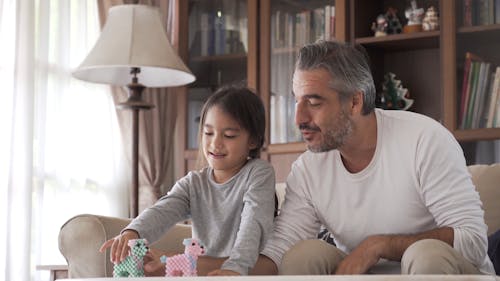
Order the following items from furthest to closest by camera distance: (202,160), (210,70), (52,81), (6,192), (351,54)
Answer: (210,70), (52,81), (6,192), (202,160), (351,54)

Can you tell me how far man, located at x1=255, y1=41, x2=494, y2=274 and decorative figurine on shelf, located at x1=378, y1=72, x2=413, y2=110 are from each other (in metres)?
1.48

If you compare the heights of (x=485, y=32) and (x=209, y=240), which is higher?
(x=485, y=32)

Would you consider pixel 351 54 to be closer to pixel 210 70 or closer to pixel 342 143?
pixel 342 143

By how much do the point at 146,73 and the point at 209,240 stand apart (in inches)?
63.8

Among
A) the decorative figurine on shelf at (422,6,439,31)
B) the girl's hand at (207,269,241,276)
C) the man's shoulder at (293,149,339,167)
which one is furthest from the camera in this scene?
the decorative figurine on shelf at (422,6,439,31)

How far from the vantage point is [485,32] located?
339 centimetres

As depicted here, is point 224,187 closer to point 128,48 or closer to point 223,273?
point 223,273

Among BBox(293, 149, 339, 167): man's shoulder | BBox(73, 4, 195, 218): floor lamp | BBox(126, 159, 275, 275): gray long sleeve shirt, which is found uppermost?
BBox(73, 4, 195, 218): floor lamp

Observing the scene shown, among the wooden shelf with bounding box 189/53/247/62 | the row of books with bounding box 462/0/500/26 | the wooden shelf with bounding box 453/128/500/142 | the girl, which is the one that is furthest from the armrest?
the row of books with bounding box 462/0/500/26

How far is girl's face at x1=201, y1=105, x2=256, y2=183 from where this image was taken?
2.17 metres

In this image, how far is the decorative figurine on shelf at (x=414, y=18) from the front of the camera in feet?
11.7

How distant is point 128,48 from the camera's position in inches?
135

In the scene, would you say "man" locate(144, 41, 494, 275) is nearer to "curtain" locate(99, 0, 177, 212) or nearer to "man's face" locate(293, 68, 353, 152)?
"man's face" locate(293, 68, 353, 152)

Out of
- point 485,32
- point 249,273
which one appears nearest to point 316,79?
point 249,273
